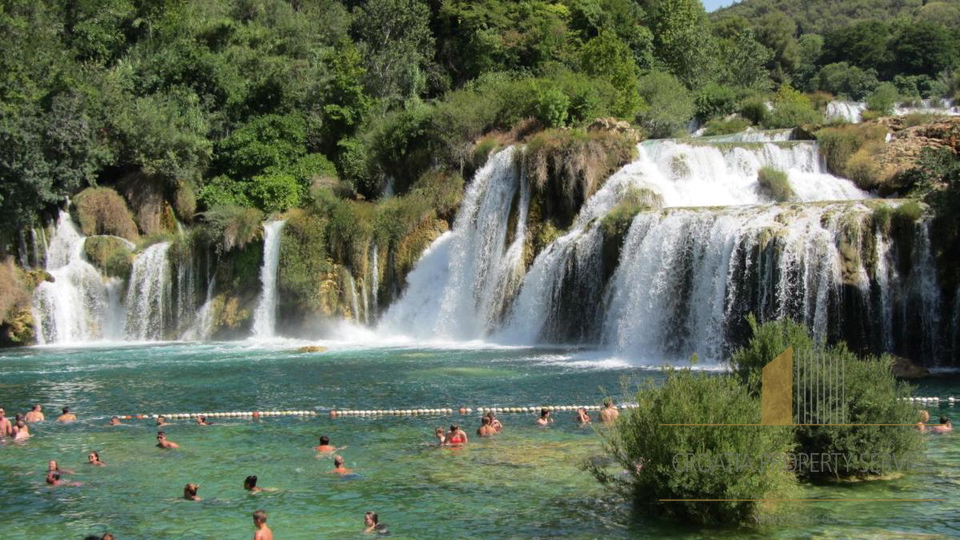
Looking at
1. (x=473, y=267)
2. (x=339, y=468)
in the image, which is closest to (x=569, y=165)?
(x=473, y=267)

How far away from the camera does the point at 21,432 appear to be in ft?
64.4

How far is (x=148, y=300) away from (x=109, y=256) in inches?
102

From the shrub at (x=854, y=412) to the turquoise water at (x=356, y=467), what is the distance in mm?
402

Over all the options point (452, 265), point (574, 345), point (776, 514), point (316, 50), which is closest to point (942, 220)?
point (574, 345)

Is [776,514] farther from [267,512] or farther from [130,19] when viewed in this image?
[130,19]

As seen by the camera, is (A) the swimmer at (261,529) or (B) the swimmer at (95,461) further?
(B) the swimmer at (95,461)

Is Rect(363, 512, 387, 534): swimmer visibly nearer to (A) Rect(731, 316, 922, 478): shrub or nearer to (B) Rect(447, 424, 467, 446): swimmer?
(B) Rect(447, 424, 467, 446): swimmer

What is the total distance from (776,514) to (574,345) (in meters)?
19.3

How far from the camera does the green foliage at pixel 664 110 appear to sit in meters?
45.4

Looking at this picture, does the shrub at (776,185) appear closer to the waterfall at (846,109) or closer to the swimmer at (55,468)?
the waterfall at (846,109)

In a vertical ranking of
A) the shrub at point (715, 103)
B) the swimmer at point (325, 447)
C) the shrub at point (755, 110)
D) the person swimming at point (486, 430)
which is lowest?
the swimmer at point (325, 447)

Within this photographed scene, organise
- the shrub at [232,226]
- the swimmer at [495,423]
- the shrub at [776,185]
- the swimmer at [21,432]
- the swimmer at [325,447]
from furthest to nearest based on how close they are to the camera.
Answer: the shrub at [232,226], the shrub at [776,185], the swimmer at [21,432], the swimmer at [495,423], the swimmer at [325,447]

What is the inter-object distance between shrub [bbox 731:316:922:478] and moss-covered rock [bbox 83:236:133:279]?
3183cm

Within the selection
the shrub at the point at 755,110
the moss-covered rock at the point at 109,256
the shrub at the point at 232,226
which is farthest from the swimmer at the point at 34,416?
the shrub at the point at 755,110
